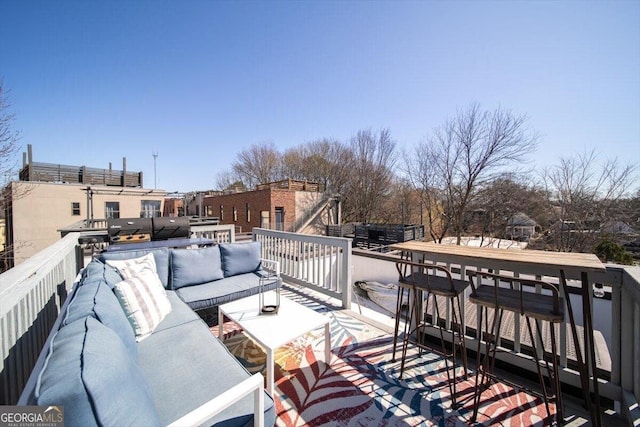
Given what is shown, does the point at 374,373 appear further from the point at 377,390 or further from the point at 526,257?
the point at 526,257

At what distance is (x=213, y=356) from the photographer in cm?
168

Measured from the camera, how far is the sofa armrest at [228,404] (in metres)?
0.96

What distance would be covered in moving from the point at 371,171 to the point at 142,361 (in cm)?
1799

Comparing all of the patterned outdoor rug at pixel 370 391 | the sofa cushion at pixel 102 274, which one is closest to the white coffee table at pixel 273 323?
the patterned outdoor rug at pixel 370 391

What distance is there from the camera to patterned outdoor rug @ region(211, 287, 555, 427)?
1802 millimetres

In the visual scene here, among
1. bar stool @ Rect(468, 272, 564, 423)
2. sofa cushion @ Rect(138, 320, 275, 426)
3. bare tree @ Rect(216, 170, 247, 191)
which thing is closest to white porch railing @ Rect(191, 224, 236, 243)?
sofa cushion @ Rect(138, 320, 275, 426)

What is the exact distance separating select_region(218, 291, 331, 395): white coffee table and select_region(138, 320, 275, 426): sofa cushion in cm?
31

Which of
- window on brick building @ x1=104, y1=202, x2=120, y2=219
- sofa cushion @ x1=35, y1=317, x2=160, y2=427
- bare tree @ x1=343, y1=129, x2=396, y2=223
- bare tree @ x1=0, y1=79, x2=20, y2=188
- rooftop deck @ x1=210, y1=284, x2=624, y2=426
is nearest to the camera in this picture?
sofa cushion @ x1=35, y1=317, x2=160, y2=427

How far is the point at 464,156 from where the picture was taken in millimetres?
11852

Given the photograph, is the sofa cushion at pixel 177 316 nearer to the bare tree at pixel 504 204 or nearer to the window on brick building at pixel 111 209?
the bare tree at pixel 504 204

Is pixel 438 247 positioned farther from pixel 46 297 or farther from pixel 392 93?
pixel 392 93

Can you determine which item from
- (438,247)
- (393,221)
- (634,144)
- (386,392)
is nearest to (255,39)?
(438,247)

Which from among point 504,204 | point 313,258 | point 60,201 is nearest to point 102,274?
point 313,258

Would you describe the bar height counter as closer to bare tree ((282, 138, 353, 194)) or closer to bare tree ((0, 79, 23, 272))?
bare tree ((0, 79, 23, 272))
